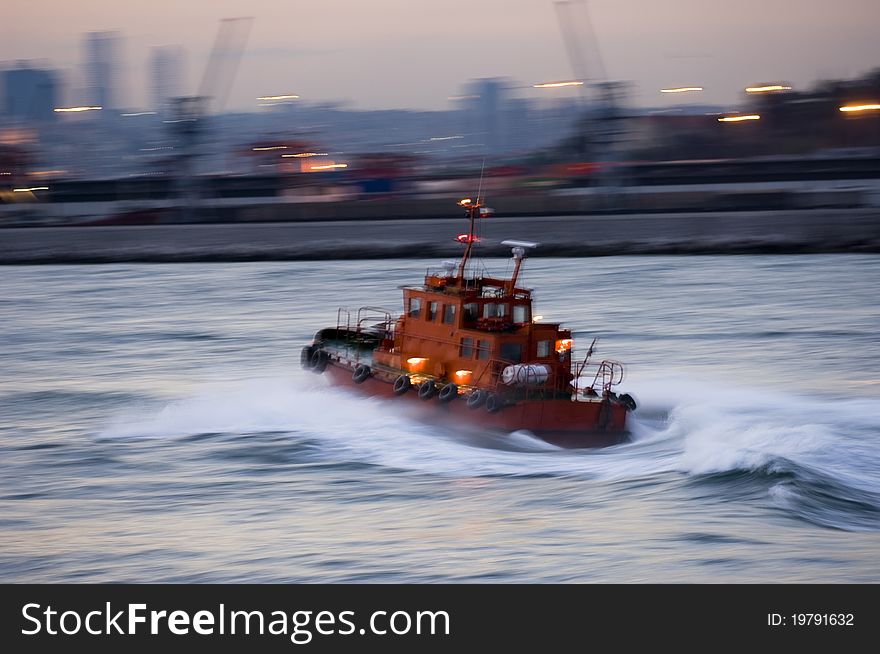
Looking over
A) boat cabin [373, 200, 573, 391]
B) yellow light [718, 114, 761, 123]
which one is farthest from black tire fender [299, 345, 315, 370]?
yellow light [718, 114, 761, 123]

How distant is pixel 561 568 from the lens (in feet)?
38.4

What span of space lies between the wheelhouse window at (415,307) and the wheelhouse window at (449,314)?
Result: 0.61m

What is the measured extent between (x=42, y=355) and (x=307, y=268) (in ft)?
64.2

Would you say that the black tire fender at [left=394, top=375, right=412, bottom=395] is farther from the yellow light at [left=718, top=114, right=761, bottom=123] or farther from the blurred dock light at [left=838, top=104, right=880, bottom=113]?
the yellow light at [left=718, top=114, right=761, bottom=123]

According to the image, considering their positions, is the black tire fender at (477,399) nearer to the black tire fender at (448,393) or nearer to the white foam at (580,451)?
the black tire fender at (448,393)

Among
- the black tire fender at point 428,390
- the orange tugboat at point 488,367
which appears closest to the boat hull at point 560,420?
the orange tugboat at point 488,367

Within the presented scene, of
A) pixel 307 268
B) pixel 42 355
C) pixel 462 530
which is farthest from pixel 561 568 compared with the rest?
pixel 307 268

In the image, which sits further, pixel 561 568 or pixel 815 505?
pixel 815 505

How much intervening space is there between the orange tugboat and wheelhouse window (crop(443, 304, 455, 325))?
14mm

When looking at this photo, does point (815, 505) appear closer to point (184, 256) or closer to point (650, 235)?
point (650, 235)

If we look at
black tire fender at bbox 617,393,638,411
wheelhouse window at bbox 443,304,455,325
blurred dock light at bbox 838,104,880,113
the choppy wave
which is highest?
blurred dock light at bbox 838,104,880,113

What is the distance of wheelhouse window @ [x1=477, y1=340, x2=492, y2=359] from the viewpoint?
16.7m

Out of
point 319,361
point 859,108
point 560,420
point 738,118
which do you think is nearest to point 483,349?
point 560,420

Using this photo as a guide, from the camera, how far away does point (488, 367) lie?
16578mm
